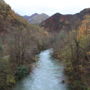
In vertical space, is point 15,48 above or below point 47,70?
above

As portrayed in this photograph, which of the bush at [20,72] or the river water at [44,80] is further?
the bush at [20,72]

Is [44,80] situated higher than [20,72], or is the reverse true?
[20,72]

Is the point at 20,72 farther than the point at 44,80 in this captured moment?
Yes

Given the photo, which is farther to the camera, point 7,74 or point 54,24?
point 54,24

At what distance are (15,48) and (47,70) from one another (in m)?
8.29

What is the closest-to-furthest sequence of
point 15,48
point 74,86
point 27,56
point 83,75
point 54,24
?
1. point 74,86
2. point 83,75
3. point 15,48
4. point 27,56
5. point 54,24


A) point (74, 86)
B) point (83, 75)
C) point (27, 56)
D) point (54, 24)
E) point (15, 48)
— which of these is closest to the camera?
point (74, 86)

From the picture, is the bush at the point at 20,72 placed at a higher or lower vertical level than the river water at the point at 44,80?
Answer: higher

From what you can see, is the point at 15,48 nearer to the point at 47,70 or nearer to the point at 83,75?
the point at 47,70

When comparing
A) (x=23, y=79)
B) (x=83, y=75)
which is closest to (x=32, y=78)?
(x=23, y=79)

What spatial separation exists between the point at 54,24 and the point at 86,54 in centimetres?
14756

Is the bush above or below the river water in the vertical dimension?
above

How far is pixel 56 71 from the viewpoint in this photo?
46.6 meters

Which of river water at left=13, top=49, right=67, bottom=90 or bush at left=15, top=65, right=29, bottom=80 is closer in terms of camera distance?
river water at left=13, top=49, right=67, bottom=90
